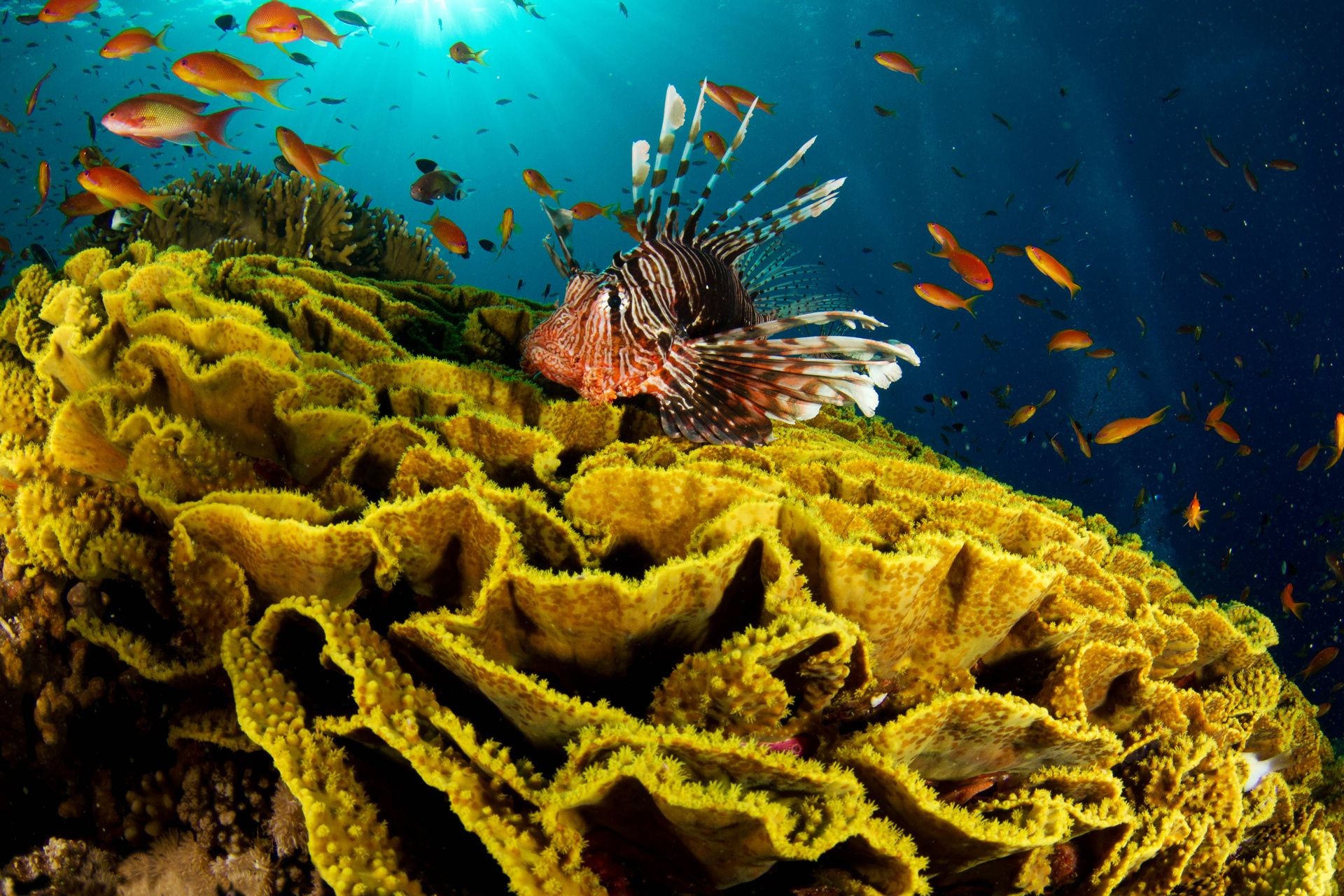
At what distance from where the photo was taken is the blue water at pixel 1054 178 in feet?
90.1

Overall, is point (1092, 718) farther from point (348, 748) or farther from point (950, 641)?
point (348, 748)

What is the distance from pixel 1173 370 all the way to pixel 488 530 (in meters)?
45.0

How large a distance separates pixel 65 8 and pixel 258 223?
2.19 m

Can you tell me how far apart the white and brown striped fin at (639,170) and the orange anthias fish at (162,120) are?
3.30m

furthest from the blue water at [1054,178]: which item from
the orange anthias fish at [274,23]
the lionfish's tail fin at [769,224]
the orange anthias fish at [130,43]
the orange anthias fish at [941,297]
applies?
the orange anthias fish at [130,43]

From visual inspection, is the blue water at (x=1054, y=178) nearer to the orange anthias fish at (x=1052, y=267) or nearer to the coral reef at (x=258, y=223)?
the orange anthias fish at (x=1052, y=267)

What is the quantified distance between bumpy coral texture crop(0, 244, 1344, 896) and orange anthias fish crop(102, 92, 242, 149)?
2.84m

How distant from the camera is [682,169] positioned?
3.10 meters

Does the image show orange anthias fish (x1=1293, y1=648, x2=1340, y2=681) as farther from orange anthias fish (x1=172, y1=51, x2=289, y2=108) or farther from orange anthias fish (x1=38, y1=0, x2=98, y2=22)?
orange anthias fish (x1=38, y1=0, x2=98, y2=22)

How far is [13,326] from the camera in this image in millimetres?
2463

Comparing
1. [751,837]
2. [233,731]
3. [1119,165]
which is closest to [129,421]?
[233,731]

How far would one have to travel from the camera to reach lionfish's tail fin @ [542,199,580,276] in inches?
121

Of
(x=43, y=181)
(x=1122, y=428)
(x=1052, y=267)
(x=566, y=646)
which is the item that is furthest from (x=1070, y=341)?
(x=43, y=181)

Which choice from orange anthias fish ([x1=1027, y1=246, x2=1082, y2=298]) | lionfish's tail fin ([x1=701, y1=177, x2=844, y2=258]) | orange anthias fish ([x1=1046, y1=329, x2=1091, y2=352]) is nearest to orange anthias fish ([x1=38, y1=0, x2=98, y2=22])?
lionfish's tail fin ([x1=701, y1=177, x2=844, y2=258])
